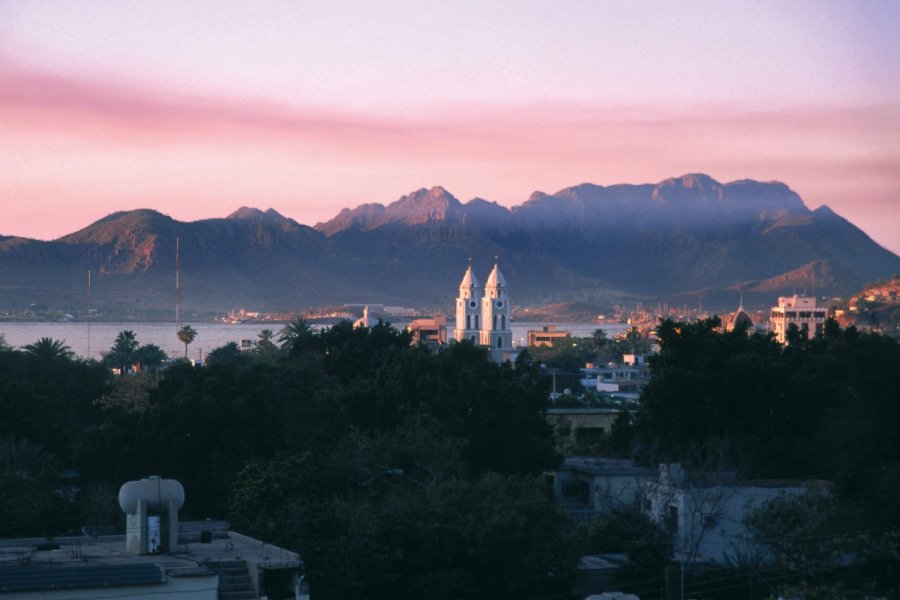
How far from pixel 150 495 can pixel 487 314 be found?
122189 millimetres

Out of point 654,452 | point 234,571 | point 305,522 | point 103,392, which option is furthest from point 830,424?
point 103,392

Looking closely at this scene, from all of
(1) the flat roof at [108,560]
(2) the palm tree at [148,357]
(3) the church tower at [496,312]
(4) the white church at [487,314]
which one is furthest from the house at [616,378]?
(1) the flat roof at [108,560]

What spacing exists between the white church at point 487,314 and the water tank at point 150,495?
388 ft

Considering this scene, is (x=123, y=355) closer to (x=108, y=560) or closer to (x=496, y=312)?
(x=496, y=312)

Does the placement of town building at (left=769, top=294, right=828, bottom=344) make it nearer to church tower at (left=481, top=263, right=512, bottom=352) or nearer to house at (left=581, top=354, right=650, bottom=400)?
church tower at (left=481, top=263, right=512, bottom=352)

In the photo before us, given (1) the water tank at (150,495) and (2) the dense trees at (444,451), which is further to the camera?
(2) the dense trees at (444,451)

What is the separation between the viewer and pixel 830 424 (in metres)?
38.1

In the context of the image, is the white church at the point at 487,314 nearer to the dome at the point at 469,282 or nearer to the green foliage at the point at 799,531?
the dome at the point at 469,282

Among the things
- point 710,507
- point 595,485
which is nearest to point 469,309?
point 595,485

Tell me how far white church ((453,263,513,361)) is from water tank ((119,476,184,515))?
388 feet

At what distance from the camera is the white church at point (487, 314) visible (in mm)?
141875

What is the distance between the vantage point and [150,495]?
71.3 feet

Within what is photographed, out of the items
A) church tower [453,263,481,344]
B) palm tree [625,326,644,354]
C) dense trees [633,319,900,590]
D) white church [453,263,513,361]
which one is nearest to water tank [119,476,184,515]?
dense trees [633,319,900,590]

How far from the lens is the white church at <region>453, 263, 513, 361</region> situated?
142 m
